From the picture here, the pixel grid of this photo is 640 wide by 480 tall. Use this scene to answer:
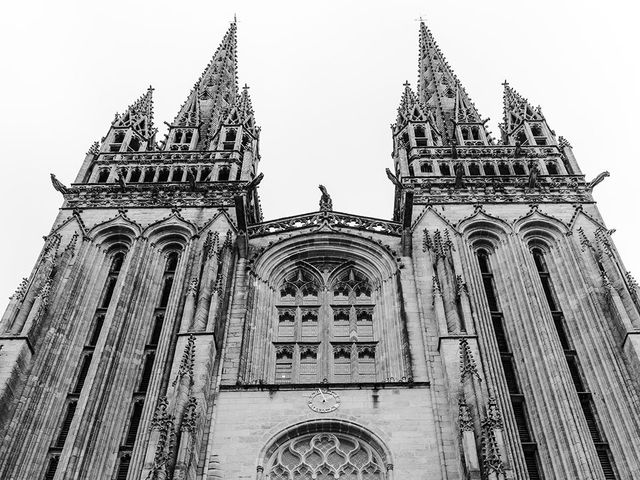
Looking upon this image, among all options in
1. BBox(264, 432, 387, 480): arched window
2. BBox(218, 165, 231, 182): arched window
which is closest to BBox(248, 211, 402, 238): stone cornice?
BBox(218, 165, 231, 182): arched window

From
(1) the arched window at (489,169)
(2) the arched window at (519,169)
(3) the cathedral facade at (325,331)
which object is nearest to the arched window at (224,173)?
(3) the cathedral facade at (325,331)

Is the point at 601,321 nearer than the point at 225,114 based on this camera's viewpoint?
Yes

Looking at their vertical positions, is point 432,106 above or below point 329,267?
above

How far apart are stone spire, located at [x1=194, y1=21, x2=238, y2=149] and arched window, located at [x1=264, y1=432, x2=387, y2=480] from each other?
1878cm

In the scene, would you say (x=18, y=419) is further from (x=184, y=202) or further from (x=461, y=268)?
(x=461, y=268)

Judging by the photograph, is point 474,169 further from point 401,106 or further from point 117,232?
point 117,232

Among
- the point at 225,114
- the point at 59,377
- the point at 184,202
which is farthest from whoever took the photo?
the point at 225,114

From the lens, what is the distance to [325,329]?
27312mm

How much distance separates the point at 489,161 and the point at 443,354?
41.7 ft

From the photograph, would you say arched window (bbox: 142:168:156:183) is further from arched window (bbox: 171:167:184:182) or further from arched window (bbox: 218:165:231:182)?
arched window (bbox: 218:165:231:182)

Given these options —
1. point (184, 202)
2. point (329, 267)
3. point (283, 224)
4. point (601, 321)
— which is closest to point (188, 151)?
point (184, 202)

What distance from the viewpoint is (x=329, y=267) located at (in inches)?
1180

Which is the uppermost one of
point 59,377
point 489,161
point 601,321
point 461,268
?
point 489,161

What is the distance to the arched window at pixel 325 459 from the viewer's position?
22016 millimetres
